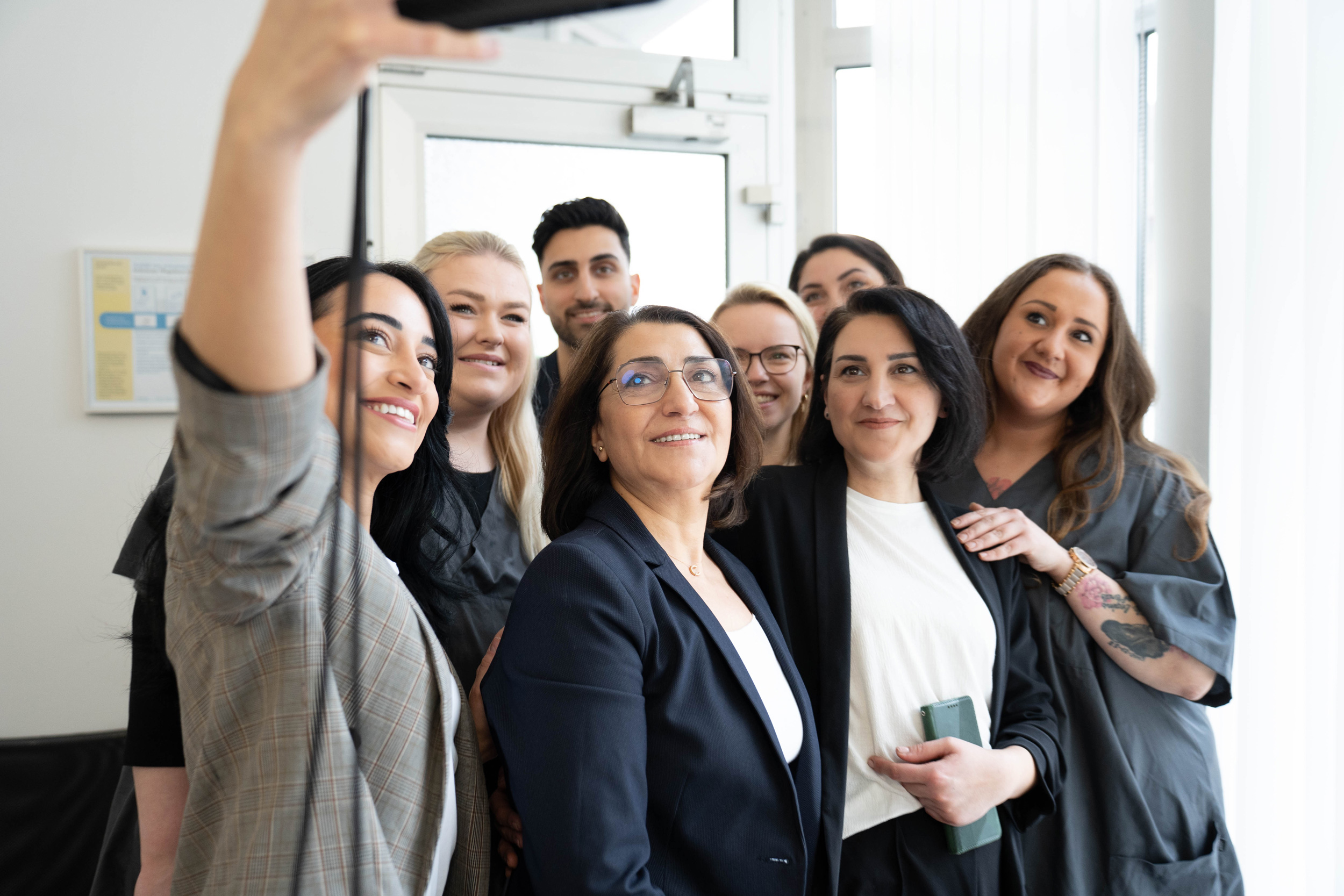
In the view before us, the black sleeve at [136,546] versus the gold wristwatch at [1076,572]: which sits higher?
the black sleeve at [136,546]

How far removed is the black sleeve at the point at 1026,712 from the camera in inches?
56.2

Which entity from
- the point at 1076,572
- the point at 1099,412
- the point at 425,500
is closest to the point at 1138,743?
the point at 1076,572

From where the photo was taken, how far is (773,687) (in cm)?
126

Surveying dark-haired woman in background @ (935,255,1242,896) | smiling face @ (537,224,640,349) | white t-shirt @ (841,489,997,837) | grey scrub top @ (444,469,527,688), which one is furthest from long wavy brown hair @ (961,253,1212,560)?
grey scrub top @ (444,469,527,688)

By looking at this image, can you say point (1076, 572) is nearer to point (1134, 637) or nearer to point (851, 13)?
point (1134, 637)

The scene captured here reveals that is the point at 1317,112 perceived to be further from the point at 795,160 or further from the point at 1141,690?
the point at 795,160

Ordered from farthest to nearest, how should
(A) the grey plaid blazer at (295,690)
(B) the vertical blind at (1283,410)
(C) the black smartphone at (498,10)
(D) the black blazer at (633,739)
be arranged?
(B) the vertical blind at (1283,410)
(D) the black blazer at (633,739)
(A) the grey plaid blazer at (295,690)
(C) the black smartphone at (498,10)

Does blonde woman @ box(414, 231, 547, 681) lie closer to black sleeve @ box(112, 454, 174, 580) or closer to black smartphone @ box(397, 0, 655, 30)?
black sleeve @ box(112, 454, 174, 580)

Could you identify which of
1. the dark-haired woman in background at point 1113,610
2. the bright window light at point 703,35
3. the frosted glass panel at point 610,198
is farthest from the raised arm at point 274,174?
the bright window light at point 703,35

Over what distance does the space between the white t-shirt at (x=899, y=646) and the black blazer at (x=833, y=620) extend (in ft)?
0.10

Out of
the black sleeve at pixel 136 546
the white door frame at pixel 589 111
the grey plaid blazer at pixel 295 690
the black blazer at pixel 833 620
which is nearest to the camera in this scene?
the grey plaid blazer at pixel 295 690

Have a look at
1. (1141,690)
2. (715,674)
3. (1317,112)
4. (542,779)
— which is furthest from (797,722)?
(1317,112)

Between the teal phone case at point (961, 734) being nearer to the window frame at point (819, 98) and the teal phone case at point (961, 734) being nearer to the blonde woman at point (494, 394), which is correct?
the blonde woman at point (494, 394)

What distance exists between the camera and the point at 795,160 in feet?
9.87
